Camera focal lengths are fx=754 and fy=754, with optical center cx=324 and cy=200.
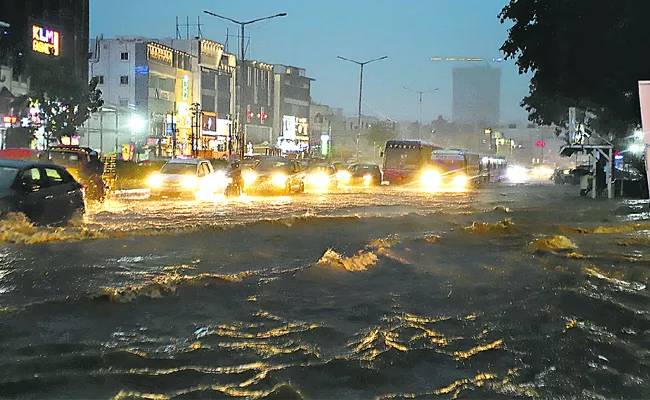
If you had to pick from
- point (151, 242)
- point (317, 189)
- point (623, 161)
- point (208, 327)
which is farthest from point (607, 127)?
point (208, 327)

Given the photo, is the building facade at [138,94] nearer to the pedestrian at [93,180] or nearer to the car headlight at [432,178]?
the car headlight at [432,178]

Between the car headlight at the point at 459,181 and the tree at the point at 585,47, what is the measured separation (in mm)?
23113

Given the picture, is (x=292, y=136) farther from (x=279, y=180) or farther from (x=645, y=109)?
(x=645, y=109)

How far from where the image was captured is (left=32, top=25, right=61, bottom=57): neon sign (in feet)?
201

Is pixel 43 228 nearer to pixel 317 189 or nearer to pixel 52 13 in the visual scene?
pixel 317 189

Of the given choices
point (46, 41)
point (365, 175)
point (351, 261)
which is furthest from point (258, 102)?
point (351, 261)

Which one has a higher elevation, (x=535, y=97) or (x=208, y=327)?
(x=535, y=97)

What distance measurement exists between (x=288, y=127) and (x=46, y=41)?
241 ft

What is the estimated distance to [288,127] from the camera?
13388 cm

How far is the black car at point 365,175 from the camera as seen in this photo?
49250mm

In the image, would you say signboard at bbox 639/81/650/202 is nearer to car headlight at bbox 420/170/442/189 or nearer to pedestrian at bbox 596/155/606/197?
pedestrian at bbox 596/155/606/197

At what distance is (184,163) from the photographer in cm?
2761

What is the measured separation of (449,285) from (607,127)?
38.4 meters

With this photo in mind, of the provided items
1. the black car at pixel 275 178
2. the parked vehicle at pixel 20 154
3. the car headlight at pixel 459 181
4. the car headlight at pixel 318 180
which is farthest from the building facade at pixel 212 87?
the parked vehicle at pixel 20 154
